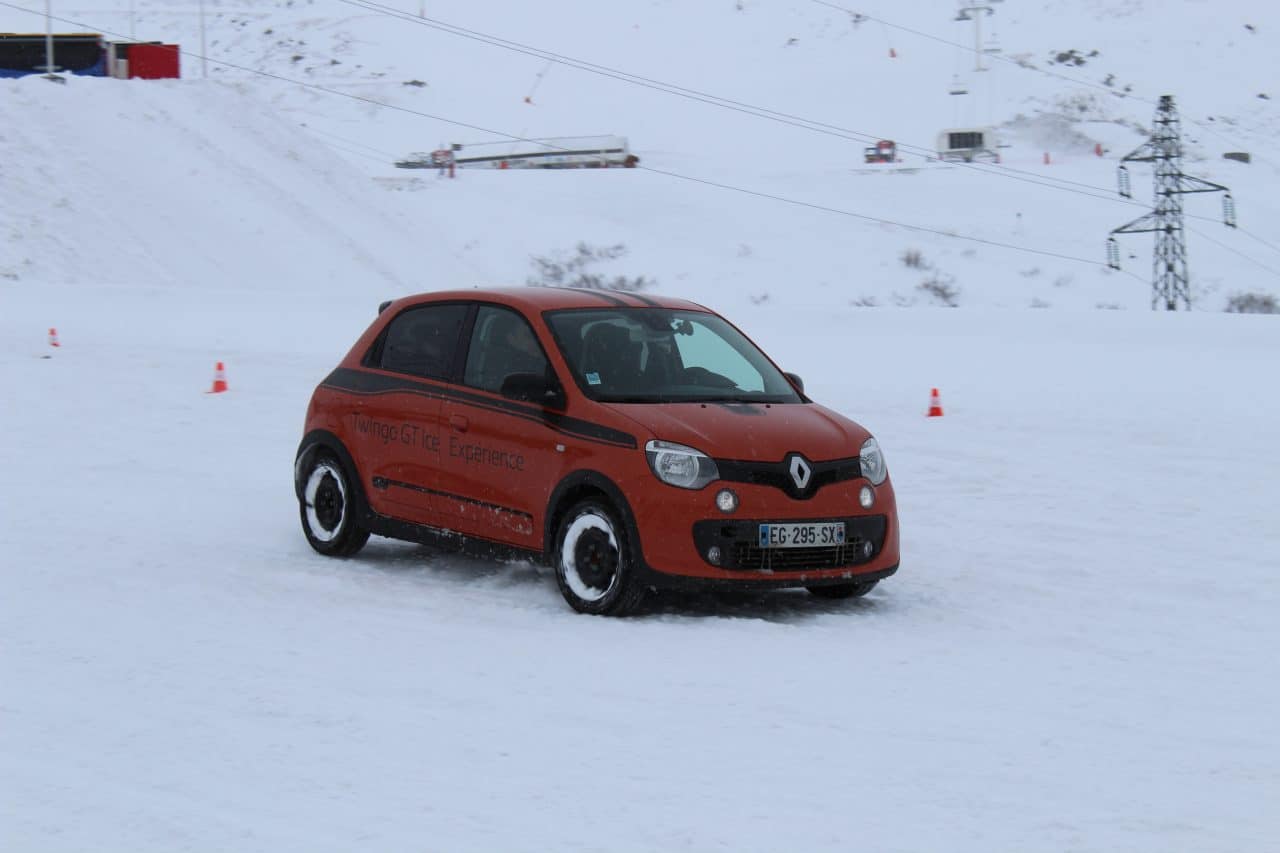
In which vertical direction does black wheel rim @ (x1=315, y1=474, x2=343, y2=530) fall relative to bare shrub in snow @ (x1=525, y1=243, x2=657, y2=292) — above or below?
below

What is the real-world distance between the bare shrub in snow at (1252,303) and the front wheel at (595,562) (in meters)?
42.9

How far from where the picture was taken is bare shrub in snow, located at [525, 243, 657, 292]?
52750 millimetres

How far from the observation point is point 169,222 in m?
43.2

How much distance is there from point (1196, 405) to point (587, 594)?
34.8 feet

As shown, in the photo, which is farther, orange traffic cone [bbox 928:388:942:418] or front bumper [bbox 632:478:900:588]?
orange traffic cone [bbox 928:388:942:418]

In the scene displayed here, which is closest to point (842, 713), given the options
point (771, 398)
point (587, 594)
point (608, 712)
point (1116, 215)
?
point (608, 712)

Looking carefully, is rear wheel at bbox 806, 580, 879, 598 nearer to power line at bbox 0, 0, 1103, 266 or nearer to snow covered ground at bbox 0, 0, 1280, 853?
snow covered ground at bbox 0, 0, 1280, 853

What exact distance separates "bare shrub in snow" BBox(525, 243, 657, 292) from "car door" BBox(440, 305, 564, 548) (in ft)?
139

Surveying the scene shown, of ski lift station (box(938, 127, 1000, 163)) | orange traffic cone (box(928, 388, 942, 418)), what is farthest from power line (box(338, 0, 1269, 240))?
orange traffic cone (box(928, 388, 942, 418))

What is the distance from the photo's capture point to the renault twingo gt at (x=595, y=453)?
25.3 ft

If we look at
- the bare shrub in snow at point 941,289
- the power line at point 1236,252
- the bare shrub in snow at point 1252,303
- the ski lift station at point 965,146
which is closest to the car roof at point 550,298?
the bare shrub in snow at point 1252,303

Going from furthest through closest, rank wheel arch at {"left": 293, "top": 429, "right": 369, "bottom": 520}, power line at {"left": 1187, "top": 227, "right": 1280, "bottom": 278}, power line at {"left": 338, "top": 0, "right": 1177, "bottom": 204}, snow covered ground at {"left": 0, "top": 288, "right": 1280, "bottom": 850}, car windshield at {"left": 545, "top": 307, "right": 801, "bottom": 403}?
power line at {"left": 338, "top": 0, "right": 1177, "bottom": 204} → power line at {"left": 1187, "top": 227, "right": 1280, "bottom": 278} → wheel arch at {"left": 293, "top": 429, "right": 369, "bottom": 520} → car windshield at {"left": 545, "top": 307, "right": 801, "bottom": 403} → snow covered ground at {"left": 0, "top": 288, "right": 1280, "bottom": 850}

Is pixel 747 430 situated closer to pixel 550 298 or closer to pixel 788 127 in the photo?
pixel 550 298

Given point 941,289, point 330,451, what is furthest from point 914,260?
point 330,451
